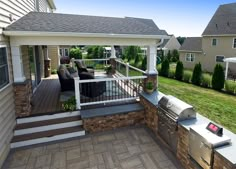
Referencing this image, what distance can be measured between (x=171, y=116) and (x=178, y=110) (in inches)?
10.5

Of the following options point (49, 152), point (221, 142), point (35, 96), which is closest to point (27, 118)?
point (49, 152)

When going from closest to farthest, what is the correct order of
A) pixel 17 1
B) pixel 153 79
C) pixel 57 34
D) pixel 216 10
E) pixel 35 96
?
pixel 57 34, pixel 17 1, pixel 153 79, pixel 35 96, pixel 216 10

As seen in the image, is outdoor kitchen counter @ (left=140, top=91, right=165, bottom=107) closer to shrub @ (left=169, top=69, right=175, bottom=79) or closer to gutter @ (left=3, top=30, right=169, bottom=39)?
gutter @ (left=3, top=30, right=169, bottom=39)

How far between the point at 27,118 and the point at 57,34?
2619 mm

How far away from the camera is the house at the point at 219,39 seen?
2019cm

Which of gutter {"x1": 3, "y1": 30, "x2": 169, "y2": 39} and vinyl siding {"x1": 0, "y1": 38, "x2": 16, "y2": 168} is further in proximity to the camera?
gutter {"x1": 3, "y1": 30, "x2": 169, "y2": 39}

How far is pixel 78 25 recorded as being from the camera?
6039 mm

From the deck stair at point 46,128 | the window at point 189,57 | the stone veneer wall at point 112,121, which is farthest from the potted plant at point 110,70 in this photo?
the window at point 189,57

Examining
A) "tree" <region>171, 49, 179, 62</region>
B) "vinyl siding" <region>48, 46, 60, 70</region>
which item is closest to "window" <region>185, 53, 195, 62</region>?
"tree" <region>171, 49, 179, 62</region>

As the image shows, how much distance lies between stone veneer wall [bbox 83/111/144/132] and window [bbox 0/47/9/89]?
2.35m

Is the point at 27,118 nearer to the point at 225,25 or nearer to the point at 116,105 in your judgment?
the point at 116,105

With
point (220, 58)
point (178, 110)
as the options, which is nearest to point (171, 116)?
point (178, 110)

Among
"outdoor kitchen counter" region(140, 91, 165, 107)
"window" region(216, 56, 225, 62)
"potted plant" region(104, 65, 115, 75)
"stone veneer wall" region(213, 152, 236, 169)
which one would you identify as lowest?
"stone veneer wall" region(213, 152, 236, 169)

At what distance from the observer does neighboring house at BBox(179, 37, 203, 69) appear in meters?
24.7
